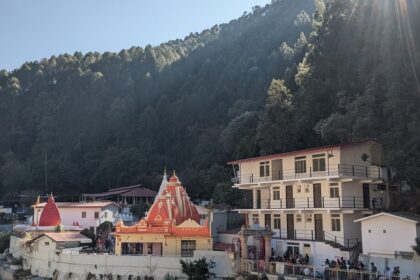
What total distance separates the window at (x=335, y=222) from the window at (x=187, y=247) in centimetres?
1007

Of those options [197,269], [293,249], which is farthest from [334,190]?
[197,269]

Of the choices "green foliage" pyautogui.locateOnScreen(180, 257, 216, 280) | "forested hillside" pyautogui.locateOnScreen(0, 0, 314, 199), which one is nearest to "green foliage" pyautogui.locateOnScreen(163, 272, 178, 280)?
"green foliage" pyautogui.locateOnScreen(180, 257, 216, 280)

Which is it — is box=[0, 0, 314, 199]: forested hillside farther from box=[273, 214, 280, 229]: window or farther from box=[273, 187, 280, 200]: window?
box=[273, 214, 280, 229]: window

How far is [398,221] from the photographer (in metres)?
28.9

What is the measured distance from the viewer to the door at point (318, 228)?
34.6 m

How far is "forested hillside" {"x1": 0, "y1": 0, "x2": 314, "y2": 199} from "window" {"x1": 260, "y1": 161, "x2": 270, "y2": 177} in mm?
24165

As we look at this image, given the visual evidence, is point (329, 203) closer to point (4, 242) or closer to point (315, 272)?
point (315, 272)

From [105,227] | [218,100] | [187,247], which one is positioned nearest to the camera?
[187,247]

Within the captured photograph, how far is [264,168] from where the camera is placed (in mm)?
39156

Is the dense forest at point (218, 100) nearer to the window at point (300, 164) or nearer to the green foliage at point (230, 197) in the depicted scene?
the green foliage at point (230, 197)

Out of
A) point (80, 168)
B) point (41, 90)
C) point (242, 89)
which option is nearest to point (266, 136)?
point (242, 89)

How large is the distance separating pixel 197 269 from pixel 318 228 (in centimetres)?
950

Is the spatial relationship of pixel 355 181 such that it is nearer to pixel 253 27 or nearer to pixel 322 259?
pixel 322 259

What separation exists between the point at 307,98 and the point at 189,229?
19154 millimetres
